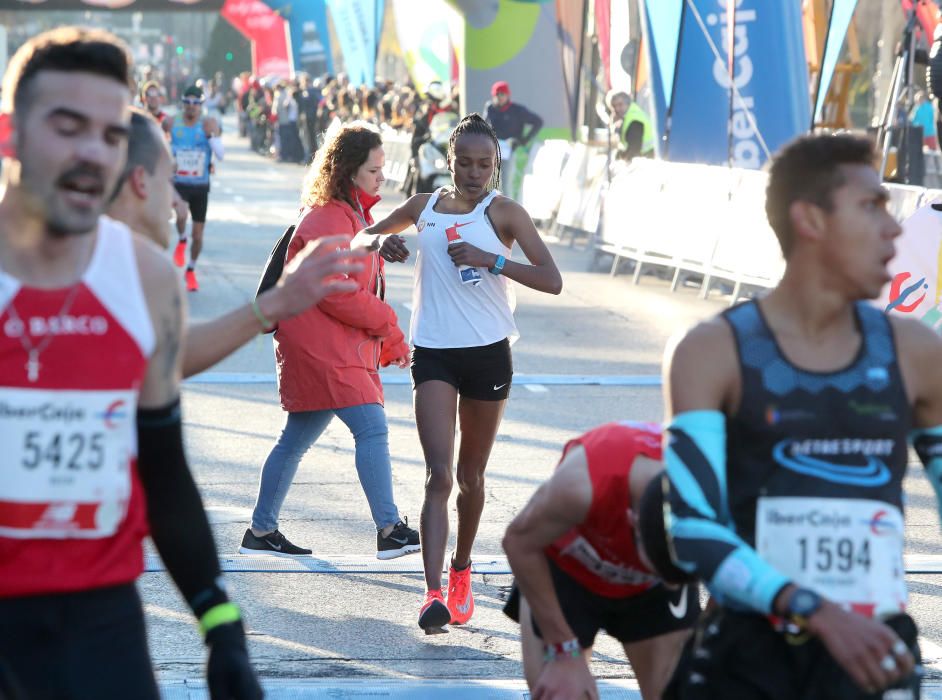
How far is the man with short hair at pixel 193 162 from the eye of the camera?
16.2 metres

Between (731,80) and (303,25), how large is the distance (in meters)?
36.2

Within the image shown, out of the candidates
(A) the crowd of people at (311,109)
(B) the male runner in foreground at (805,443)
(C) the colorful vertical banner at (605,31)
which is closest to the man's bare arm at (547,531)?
(B) the male runner in foreground at (805,443)

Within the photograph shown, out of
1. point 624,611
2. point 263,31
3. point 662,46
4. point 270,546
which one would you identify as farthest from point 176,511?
point 263,31

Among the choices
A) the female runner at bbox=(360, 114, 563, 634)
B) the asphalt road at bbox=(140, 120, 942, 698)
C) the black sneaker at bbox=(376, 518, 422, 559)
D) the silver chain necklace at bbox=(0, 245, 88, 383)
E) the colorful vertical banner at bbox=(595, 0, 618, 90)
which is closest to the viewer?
the silver chain necklace at bbox=(0, 245, 88, 383)

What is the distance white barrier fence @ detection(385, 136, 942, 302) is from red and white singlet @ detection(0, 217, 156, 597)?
947 cm

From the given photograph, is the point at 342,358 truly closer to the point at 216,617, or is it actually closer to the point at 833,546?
the point at 216,617

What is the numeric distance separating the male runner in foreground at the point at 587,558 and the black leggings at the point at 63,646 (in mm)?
1056

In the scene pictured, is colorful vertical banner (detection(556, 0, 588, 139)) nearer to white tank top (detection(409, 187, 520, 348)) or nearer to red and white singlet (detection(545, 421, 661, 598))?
white tank top (detection(409, 187, 520, 348))

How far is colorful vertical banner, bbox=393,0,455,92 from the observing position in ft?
104

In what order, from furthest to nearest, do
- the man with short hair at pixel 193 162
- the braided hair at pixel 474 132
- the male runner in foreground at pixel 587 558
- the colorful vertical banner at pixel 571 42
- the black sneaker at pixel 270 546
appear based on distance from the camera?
the colorful vertical banner at pixel 571 42 < the man with short hair at pixel 193 162 < the black sneaker at pixel 270 546 < the braided hair at pixel 474 132 < the male runner in foreground at pixel 587 558

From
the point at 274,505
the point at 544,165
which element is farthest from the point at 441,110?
the point at 274,505

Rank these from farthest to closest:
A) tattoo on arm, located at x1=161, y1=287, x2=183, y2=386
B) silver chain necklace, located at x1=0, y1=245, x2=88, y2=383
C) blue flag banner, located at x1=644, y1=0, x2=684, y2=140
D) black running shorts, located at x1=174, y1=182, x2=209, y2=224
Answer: blue flag banner, located at x1=644, y1=0, x2=684, y2=140, black running shorts, located at x1=174, y1=182, x2=209, y2=224, tattoo on arm, located at x1=161, y1=287, x2=183, y2=386, silver chain necklace, located at x1=0, y1=245, x2=88, y2=383

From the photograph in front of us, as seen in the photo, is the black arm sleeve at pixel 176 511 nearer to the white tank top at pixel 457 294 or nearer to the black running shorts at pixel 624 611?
the black running shorts at pixel 624 611

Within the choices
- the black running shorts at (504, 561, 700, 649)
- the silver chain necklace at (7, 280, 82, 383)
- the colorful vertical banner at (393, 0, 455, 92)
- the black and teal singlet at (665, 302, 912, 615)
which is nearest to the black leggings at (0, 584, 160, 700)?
the silver chain necklace at (7, 280, 82, 383)
